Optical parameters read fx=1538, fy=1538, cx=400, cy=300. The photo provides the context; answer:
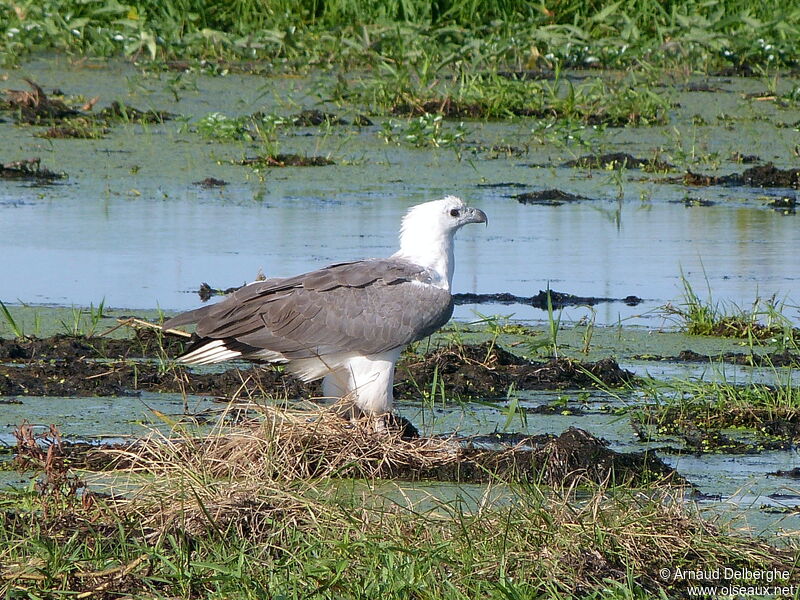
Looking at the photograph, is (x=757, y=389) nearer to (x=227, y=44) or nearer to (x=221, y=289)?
(x=221, y=289)

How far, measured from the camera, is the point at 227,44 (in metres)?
15.5

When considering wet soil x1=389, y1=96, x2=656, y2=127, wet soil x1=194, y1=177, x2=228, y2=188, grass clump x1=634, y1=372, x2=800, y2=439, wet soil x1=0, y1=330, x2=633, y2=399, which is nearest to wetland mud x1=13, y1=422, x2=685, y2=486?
grass clump x1=634, y1=372, x2=800, y2=439

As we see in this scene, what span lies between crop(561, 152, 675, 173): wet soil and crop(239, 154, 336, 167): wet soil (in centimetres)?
196

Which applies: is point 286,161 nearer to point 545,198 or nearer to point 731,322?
point 545,198

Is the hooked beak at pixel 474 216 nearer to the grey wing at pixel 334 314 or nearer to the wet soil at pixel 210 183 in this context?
the grey wing at pixel 334 314

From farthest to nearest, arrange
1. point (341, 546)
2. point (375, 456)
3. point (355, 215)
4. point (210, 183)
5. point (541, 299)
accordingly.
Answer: point (210, 183) < point (355, 215) < point (541, 299) < point (375, 456) < point (341, 546)

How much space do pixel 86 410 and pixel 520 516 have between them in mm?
2460

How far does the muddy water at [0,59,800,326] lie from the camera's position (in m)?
8.97

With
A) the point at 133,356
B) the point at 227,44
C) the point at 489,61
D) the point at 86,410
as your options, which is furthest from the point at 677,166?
the point at 86,410

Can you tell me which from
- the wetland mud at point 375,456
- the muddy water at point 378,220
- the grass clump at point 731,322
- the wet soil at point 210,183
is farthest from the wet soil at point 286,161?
the wetland mud at point 375,456

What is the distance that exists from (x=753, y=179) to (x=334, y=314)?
635 cm

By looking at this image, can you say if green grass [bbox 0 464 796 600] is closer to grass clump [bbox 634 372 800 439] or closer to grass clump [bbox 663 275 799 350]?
grass clump [bbox 634 372 800 439]

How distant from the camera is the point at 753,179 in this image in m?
11.8

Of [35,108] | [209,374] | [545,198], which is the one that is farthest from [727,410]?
[35,108]
